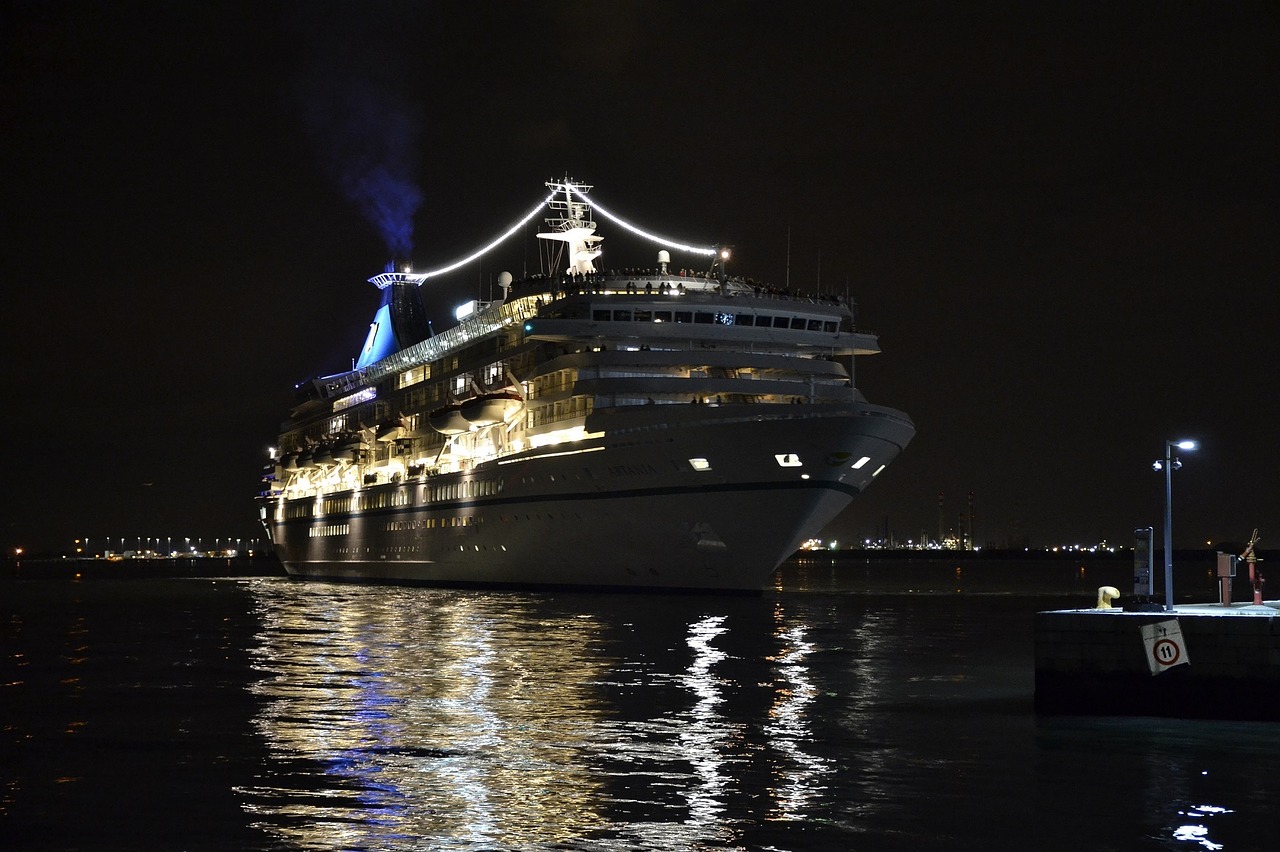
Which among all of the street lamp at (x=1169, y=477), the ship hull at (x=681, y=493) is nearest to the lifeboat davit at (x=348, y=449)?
the ship hull at (x=681, y=493)

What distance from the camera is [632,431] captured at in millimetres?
48969

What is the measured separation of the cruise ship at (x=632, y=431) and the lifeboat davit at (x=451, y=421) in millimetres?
96

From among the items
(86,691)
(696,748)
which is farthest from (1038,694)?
(86,691)

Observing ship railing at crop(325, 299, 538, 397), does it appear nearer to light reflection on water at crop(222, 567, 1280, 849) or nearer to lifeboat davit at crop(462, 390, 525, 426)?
lifeboat davit at crop(462, 390, 525, 426)

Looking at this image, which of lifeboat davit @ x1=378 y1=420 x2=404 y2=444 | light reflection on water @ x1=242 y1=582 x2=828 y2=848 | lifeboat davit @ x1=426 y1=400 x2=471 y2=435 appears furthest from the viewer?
lifeboat davit @ x1=378 y1=420 x2=404 y2=444

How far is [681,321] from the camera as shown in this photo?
176ft

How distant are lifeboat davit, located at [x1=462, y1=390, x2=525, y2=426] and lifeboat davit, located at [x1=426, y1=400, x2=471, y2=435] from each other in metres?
1.17

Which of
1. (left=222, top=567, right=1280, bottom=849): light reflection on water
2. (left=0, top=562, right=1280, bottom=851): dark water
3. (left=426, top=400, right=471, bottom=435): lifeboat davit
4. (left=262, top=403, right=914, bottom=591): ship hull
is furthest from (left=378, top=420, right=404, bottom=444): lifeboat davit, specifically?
(left=222, top=567, right=1280, bottom=849): light reflection on water

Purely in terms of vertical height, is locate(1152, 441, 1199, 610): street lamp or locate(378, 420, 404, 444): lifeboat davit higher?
locate(378, 420, 404, 444): lifeboat davit

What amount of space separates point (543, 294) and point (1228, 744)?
1718 inches

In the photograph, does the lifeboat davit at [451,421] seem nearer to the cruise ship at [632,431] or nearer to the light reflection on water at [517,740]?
the cruise ship at [632,431]

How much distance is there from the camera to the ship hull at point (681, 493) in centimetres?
4700

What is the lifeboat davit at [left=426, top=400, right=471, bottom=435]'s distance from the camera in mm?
59344

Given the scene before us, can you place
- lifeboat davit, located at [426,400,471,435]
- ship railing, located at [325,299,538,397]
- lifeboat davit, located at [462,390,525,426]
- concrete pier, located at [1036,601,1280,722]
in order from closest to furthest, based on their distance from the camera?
1. concrete pier, located at [1036,601,1280,722]
2. lifeboat davit, located at [462,390,525,426]
3. lifeboat davit, located at [426,400,471,435]
4. ship railing, located at [325,299,538,397]
